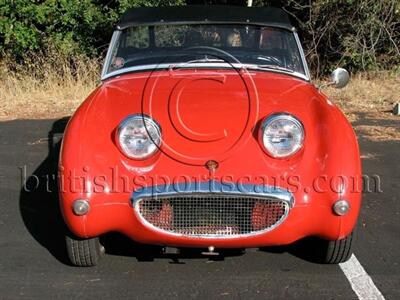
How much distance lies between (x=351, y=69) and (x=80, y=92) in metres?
5.98

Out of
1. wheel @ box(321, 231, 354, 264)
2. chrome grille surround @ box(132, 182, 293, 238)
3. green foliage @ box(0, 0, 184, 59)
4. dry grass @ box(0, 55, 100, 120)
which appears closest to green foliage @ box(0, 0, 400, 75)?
green foliage @ box(0, 0, 184, 59)

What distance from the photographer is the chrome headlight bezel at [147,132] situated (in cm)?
353

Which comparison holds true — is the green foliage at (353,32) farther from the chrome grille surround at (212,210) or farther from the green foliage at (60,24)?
the chrome grille surround at (212,210)

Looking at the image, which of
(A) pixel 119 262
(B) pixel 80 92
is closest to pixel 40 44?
(B) pixel 80 92

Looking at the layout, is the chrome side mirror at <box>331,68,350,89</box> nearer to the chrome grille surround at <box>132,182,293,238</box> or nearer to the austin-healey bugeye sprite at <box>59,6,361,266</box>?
the austin-healey bugeye sprite at <box>59,6,361,266</box>

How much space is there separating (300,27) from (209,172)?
1089 cm

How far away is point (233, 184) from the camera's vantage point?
3.35m

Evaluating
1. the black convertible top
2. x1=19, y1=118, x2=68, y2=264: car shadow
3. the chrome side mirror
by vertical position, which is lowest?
x1=19, y1=118, x2=68, y2=264: car shadow

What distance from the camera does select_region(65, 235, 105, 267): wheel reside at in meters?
3.68

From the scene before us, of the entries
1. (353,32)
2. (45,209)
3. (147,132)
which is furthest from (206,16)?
(353,32)

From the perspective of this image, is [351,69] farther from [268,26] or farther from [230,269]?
[230,269]

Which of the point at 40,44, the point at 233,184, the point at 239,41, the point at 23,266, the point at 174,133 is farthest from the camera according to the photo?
the point at 40,44

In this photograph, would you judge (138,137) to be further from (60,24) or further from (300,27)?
(300,27)

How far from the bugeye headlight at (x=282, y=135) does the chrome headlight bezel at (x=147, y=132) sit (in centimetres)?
64
